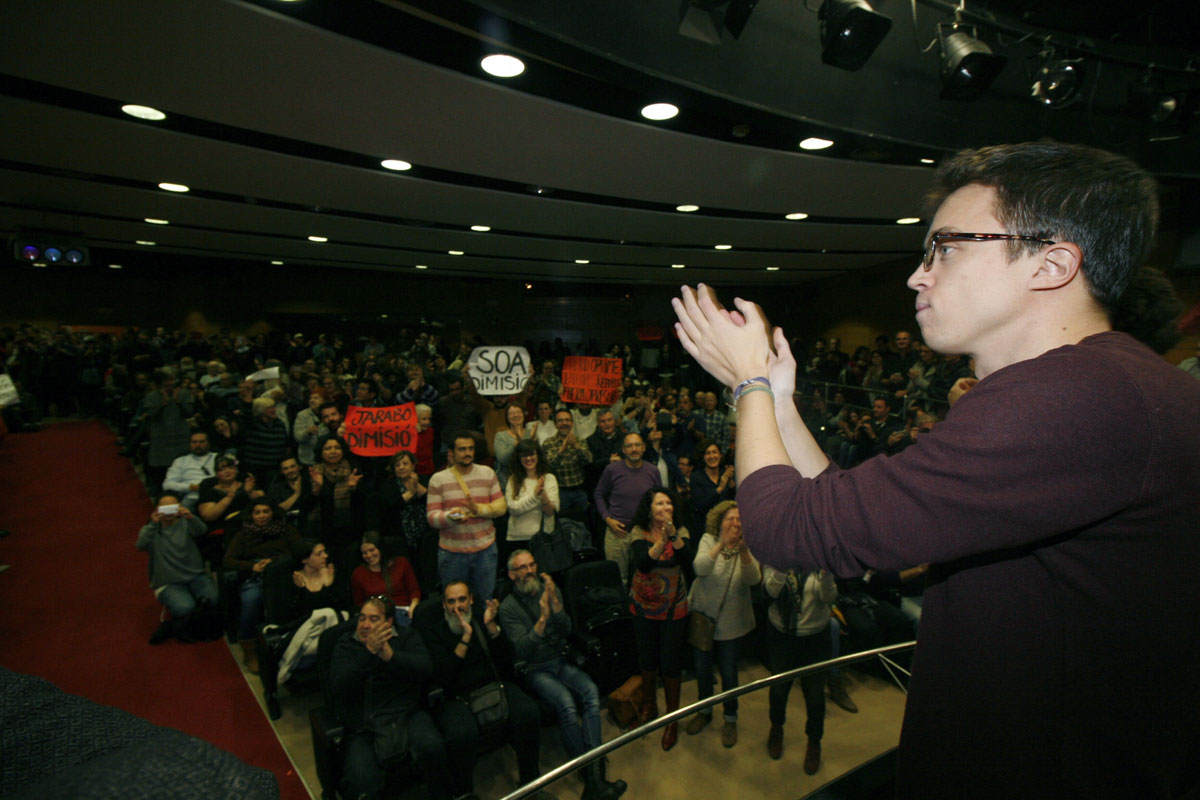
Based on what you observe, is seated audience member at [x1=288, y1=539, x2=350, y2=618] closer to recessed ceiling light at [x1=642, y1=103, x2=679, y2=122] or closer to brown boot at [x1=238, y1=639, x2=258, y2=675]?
brown boot at [x1=238, y1=639, x2=258, y2=675]

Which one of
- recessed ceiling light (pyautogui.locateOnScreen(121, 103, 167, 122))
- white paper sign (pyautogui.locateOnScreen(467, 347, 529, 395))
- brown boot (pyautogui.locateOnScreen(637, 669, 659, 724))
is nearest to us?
recessed ceiling light (pyautogui.locateOnScreen(121, 103, 167, 122))

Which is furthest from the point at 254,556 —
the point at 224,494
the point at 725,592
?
the point at 725,592

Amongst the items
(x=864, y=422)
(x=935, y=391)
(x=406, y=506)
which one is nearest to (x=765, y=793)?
(x=406, y=506)

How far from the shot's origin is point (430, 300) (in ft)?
62.6

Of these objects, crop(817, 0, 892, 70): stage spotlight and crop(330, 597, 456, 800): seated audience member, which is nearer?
crop(817, 0, 892, 70): stage spotlight

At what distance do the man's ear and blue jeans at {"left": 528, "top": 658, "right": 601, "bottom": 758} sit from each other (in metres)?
3.68

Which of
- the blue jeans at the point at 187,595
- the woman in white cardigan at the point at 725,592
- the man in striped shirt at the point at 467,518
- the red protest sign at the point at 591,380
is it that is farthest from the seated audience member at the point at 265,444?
the woman in white cardigan at the point at 725,592

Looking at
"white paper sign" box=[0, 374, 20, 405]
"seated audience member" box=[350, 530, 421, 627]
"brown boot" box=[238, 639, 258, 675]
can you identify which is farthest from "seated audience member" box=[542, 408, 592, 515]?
"white paper sign" box=[0, 374, 20, 405]

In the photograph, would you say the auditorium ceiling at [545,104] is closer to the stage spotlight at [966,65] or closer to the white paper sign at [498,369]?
the stage spotlight at [966,65]

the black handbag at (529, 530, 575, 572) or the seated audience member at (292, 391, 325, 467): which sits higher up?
the seated audience member at (292, 391, 325, 467)

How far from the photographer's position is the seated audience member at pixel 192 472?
5569 millimetres

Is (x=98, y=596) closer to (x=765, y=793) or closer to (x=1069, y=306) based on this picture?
(x=765, y=793)

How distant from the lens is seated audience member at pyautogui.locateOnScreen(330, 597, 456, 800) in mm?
3193

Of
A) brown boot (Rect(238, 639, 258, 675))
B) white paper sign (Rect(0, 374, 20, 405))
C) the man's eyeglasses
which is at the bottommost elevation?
brown boot (Rect(238, 639, 258, 675))
